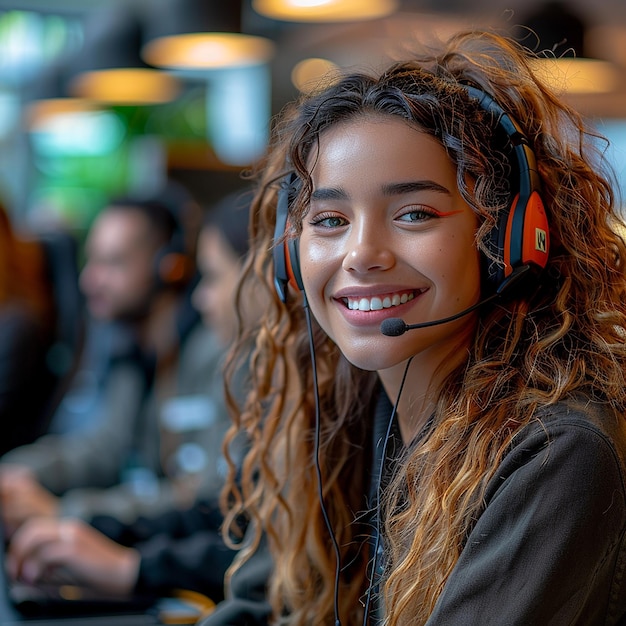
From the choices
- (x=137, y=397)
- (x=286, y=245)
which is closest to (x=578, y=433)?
(x=286, y=245)

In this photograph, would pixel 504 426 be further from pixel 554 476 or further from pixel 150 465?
pixel 150 465

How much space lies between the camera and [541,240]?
3.43 ft

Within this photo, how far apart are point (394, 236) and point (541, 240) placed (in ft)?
0.53

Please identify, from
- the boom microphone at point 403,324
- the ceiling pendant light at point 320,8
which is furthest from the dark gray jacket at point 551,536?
the ceiling pendant light at point 320,8

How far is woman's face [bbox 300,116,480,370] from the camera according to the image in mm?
1042

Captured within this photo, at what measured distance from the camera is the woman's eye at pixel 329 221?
3.59 ft

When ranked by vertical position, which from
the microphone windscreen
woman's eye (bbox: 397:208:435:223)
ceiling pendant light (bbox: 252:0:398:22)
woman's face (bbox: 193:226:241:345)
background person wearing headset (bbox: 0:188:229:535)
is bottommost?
background person wearing headset (bbox: 0:188:229:535)

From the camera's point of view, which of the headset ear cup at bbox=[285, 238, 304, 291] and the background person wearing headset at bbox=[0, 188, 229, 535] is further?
the background person wearing headset at bbox=[0, 188, 229, 535]

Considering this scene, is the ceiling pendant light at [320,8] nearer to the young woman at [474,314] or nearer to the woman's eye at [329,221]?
the young woman at [474,314]

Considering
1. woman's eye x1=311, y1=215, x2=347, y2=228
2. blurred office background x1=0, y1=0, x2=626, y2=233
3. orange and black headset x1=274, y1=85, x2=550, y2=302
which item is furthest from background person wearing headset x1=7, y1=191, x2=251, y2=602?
blurred office background x1=0, y1=0, x2=626, y2=233

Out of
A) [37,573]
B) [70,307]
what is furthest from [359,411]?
[70,307]

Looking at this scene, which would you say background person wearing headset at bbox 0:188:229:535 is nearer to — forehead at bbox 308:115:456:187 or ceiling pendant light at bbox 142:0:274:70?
ceiling pendant light at bbox 142:0:274:70

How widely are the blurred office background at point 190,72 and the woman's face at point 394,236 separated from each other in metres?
0.18

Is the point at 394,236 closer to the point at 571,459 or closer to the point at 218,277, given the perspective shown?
the point at 571,459
